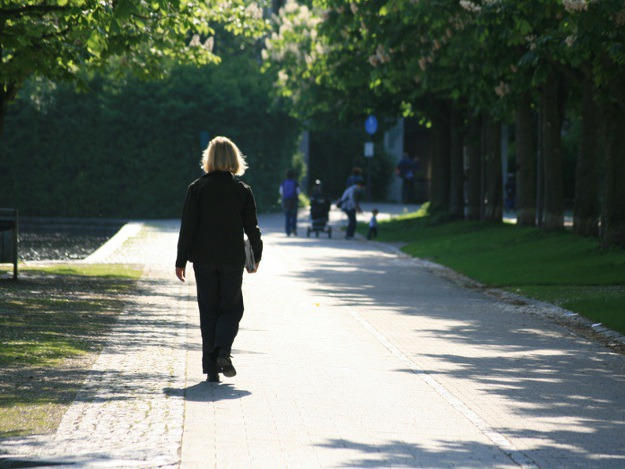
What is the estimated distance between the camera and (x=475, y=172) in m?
37.4

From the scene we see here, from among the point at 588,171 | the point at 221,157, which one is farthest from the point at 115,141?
the point at 221,157

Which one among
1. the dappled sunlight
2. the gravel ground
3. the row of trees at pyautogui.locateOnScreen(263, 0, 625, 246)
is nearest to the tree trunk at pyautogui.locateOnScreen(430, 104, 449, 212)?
the row of trees at pyautogui.locateOnScreen(263, 0, 625, 246)

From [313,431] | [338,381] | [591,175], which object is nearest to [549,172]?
[591,175]

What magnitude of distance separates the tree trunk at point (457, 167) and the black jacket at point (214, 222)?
28.4 metres

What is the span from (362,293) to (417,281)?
2.63m

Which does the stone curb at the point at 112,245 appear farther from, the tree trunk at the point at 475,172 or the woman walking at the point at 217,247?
the woman walking at the point at 217,247

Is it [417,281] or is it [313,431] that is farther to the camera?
[417,281]

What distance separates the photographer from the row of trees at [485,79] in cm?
1892

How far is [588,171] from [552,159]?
2.24 metres

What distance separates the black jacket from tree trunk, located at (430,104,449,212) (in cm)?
3075

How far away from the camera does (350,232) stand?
35812 millimetres

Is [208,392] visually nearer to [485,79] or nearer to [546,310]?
[546,310]

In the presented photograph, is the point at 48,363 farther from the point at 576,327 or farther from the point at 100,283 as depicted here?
the point at 100,283

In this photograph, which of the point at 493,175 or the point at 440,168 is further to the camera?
the point at 440,168
